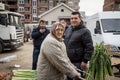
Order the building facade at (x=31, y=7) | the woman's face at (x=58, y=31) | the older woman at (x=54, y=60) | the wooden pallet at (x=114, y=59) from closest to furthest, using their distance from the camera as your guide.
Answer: the older woman at (x=54, y=60) → the woman's face at (x=58, y=31) → the wooden pallet at (x=114, y=59) → the building facade at (x=31, y=7)

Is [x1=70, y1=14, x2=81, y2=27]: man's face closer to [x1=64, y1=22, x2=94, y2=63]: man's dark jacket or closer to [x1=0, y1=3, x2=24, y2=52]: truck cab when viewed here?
[x1=64, y1=22, x2=94, y2=63]: man's dark jacket

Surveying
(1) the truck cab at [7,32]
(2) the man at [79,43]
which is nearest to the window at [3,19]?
(1) the truck cab at [7,32]

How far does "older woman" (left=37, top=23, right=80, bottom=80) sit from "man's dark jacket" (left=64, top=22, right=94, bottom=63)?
137 centimetres

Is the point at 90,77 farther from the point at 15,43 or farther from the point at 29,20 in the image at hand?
the point at 29,20

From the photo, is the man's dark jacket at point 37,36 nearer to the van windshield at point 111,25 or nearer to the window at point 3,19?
the van windshield at point 111,25

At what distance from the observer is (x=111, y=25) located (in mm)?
12289

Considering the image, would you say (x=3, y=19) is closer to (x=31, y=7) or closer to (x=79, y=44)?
(x=79, y=44)

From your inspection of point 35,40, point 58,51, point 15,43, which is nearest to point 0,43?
point 15,43

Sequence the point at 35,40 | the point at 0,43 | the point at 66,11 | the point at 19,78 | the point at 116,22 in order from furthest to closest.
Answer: the point at 66,11 → the point at 0,43 → the point at 116,22 → the point at 35,40 → the point at 19,78

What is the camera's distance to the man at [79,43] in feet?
16.8

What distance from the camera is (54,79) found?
378cm

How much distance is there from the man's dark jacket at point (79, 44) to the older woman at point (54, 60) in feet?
4.48

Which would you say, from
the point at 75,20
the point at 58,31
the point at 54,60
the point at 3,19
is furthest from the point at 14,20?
the point at 54,60

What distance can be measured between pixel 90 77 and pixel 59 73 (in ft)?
2.06
